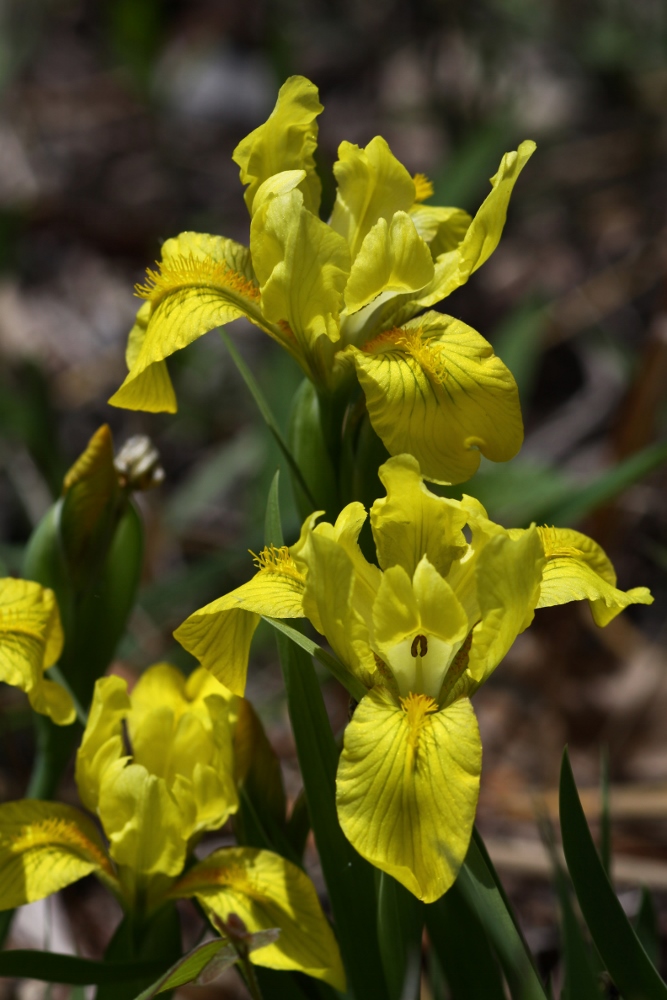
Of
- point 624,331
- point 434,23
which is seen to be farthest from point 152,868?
point 434,23

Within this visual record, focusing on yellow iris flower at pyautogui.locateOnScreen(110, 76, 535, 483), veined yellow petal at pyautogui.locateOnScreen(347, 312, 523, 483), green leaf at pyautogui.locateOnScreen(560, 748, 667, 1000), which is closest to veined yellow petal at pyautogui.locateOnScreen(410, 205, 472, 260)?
yellow iris flower at pyautogui.locateOnScreen(110, 76, 535, 483)

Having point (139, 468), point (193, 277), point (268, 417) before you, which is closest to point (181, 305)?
point (193, 277)

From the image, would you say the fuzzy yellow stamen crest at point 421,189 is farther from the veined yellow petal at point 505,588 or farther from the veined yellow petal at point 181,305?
the veined yellow petal at point 505,588

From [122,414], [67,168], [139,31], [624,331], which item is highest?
[139,31]

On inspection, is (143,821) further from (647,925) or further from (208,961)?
(647,925)

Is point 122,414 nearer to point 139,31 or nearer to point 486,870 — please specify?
point 139,31

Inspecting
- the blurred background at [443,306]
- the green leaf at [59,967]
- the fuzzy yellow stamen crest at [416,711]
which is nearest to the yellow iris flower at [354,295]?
the fuzzy yellow stamen crest at [416,711]
